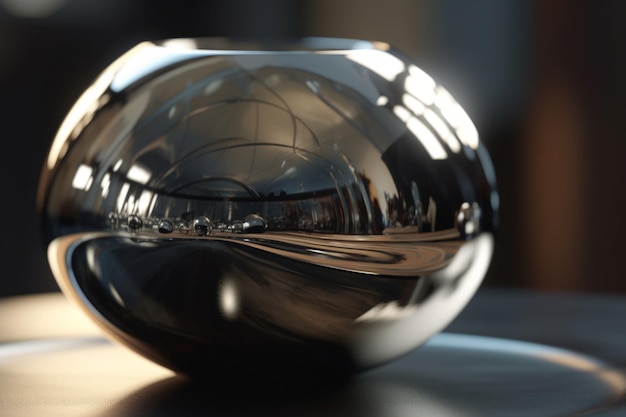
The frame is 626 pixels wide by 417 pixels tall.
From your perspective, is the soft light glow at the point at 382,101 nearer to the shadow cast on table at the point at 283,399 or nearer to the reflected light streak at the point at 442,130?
the reflected light streak at the point at 442,130

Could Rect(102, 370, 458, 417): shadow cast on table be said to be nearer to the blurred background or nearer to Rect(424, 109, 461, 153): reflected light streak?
Rect(424, 109, 461, 153): reflected light streak

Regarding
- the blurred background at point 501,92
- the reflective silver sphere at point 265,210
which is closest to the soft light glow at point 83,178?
the reflective silver sphere at point 265,210

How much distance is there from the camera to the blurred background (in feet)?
5.73

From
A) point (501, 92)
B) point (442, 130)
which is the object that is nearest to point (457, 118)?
point (442, 130)

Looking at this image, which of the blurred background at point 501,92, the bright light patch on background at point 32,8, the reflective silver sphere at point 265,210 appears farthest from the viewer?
the bright light patch on background at point 32,8

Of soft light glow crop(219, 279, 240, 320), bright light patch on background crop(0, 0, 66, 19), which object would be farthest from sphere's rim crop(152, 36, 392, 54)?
bright light patch on background crop(0, 0, 66, 19)

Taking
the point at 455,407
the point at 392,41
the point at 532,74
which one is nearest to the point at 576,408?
the point at 455,407

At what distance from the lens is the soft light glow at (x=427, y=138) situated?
0.54 metres

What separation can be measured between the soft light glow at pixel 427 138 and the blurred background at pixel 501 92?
4.10 ft

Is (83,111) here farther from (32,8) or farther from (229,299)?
(32,8)

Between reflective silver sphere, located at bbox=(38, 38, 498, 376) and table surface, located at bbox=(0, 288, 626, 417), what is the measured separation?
22mm

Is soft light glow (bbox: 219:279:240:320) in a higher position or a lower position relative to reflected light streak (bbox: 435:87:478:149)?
lower

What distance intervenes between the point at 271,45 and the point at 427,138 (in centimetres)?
16

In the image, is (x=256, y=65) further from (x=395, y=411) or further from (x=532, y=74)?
(x=532, y=74)
